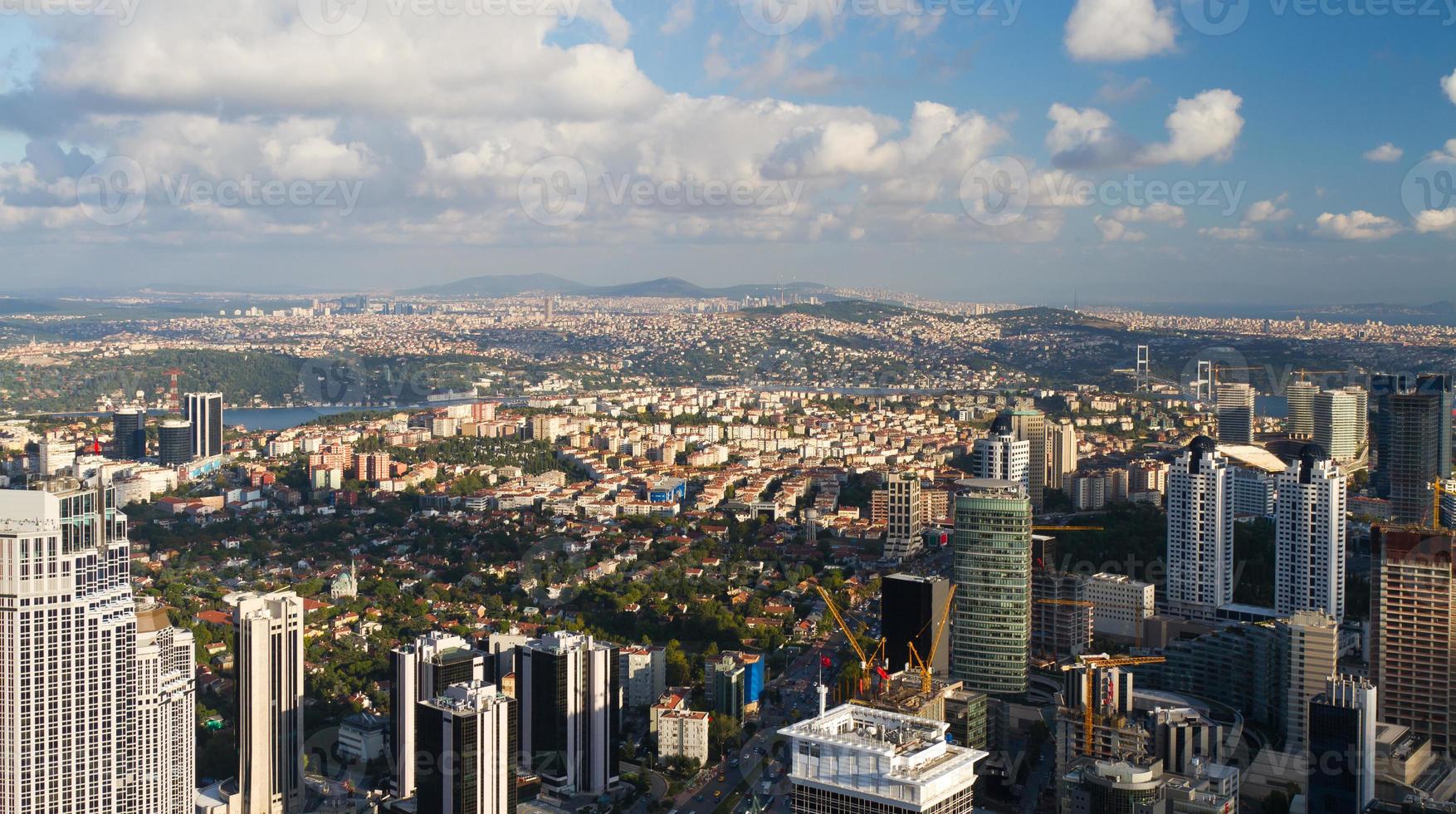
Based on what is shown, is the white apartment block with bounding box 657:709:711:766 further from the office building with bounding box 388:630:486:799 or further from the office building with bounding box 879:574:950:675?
the office building with bounding box 879:574:950:675

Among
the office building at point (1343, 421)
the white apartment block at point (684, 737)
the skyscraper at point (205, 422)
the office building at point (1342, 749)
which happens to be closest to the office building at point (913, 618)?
the white apartment block at point (684, 737)

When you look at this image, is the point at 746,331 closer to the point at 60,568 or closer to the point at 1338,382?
the point at 1338,382

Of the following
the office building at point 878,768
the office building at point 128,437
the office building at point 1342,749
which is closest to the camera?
the office building at point 878,768

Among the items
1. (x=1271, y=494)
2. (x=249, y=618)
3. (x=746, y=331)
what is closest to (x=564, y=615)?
(x=249, y=618)

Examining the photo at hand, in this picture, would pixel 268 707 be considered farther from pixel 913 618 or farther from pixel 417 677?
pixel 913 618

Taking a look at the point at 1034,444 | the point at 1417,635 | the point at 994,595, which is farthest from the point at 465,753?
the point at 1034,444

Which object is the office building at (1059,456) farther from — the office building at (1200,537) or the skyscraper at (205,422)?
the skyscraper at (205,422)

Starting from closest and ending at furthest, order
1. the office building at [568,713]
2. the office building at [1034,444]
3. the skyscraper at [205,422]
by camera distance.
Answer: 1. the office building at [568,713]
2. the office building at [1034,444]
3. the skyscraper at [205,422]
